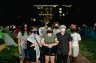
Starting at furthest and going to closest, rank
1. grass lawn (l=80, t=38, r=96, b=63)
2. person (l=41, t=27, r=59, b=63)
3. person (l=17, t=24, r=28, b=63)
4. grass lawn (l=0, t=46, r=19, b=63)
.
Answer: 1. grass lawn (l=80, t=38, r=96, b=63)
2. grass lawn (l=0, t=46, r=19, b=63)
3. person (l=17, t=24, r=28, b=63)
4. person (l=41, t=27, r=59, b=63)

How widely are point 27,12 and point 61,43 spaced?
62171 mm

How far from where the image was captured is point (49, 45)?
13.5m

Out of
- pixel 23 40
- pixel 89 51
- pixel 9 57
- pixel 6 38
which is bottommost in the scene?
pixel 89 51

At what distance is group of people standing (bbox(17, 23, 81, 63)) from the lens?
13.2 meters

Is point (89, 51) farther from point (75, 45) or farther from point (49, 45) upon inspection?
point (49, 45)

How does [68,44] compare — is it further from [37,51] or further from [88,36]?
[88,36]

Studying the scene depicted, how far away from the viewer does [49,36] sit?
13.6 m

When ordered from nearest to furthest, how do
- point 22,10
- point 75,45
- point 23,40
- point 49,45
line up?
point 49,45, point 23,40, point 75,45, point 22,10

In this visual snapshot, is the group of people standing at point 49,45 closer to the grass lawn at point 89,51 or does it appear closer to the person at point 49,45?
the person at point 49,45

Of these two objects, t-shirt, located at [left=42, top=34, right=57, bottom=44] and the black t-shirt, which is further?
t-shirt, located at [left=42, top=34, right=57, bottom=44]

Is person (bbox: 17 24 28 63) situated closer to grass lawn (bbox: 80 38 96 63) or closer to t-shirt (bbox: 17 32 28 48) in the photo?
t-shirt (bbox: 17 32 28 48)

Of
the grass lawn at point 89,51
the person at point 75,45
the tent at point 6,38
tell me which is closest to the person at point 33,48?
the person at point 75,45

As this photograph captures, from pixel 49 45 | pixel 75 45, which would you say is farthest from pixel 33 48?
pixel 75 45

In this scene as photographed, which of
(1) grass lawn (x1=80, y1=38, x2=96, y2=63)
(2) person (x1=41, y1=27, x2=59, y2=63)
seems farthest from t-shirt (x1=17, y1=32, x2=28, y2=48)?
(1) grass lawn (x1=80, y1=38, x2=96, y2=63)
